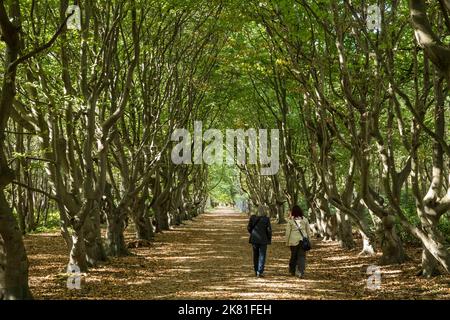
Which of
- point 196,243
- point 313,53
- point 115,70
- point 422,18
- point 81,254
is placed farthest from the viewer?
point 196,243

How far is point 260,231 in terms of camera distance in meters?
13.1

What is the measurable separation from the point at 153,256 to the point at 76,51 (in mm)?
7483

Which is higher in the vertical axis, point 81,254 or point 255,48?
point 255,48

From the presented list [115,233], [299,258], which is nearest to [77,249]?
[115,233]

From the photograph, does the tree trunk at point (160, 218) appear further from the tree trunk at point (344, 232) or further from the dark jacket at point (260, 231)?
the dark jacket at point (260, 231)

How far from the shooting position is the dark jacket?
13.0m

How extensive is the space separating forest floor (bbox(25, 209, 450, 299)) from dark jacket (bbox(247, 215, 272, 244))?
92 cm

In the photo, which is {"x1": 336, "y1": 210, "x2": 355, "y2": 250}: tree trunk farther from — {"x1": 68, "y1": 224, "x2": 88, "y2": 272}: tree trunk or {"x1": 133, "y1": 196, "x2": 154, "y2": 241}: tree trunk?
{"x1": 68, "y1": 224, "x2": 88, "y2": 272}: tree trunk

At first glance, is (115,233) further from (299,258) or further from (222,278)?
(299,258)

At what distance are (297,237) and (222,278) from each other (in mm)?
2125

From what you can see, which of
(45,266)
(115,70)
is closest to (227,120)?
(115,70)

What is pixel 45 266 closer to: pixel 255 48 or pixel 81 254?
pixel 81 254

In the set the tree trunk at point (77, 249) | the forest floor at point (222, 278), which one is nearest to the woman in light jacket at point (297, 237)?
the forest floor at point (222, 278)

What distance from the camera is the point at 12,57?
27.5ft
